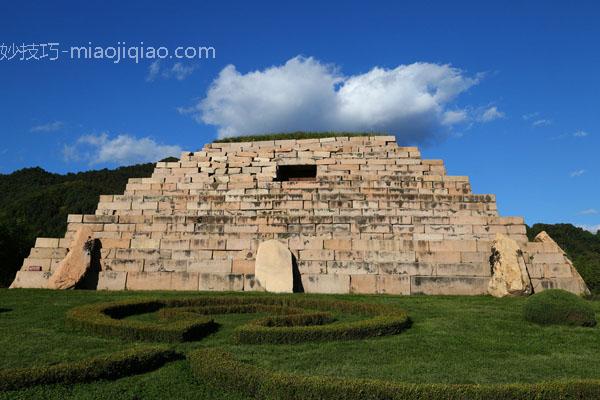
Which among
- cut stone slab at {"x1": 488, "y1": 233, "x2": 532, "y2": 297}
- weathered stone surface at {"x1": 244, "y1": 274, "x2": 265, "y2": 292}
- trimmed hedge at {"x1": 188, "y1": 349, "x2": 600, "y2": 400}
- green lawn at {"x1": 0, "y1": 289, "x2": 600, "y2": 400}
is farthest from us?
weathered stone surface at {"x1": 244, "y1": 274, "x2": 265, "y2": 292}

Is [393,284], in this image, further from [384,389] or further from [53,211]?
[53,211]

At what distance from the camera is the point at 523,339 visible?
8.73m

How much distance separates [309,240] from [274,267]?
5.53 feet

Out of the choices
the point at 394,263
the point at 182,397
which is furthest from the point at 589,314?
the point at 182,397

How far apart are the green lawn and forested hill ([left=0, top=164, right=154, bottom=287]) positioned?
2184 centimetres

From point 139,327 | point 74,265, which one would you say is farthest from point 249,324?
point 74,265

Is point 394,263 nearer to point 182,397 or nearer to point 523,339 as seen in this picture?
point 523,339

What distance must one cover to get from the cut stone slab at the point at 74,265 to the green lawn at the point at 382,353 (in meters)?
4.49

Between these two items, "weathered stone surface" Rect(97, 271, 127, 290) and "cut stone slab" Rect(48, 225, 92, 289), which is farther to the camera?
"weathered stone surface" Rect(97, 271, 127, 290)

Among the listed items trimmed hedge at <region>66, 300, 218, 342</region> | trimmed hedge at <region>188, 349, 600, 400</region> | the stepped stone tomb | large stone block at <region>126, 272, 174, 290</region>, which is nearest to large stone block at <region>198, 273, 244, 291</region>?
the stepped stone tomb

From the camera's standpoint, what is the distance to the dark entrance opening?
2144 centimetres

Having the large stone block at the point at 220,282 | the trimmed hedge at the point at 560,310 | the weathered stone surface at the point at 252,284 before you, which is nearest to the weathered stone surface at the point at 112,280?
the large stone block at the point at 220,282

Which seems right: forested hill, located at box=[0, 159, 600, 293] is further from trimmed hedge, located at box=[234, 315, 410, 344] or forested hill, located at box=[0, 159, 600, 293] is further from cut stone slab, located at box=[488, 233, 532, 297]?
trimmed hedge, located at box=[234, 315, 410, 344]

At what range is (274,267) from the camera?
15164 millimetres
